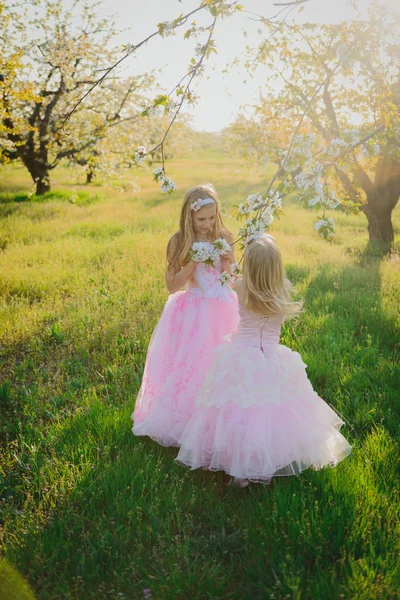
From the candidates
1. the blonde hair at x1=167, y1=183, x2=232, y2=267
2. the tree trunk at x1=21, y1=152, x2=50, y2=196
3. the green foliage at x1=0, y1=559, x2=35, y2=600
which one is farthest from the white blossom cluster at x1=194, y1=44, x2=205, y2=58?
the tree trunk at x1=21, y1=152, x2=50, y2=196

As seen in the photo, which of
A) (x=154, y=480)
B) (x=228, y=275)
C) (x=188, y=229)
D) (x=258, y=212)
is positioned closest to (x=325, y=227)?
(x=258, y=212)

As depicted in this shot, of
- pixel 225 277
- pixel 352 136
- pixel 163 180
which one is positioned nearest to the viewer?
pixel 225 277

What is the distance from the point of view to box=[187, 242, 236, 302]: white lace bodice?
4184 millimetres

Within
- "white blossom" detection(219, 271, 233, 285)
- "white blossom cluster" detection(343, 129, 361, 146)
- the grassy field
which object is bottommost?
the grassy field

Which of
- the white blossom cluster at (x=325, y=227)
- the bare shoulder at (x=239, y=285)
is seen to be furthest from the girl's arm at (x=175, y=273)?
the white blossom cluster at (x=325, y=227)

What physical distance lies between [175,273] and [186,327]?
0.54 meters

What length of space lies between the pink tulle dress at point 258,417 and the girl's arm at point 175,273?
2.41 ft

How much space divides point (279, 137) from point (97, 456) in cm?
1216

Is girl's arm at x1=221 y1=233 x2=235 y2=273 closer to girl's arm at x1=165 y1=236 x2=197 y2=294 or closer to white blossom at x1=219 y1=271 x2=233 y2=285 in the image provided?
girl's arm at x1=165 y1=236 x2=197 y2=294

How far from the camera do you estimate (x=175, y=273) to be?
4320mm

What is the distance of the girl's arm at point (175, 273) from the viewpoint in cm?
407

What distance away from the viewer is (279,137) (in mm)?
13734

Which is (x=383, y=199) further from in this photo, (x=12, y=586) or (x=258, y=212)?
(x=12, y=586)

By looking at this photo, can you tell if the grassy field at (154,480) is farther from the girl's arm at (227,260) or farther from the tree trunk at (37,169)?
the tree trunk at (37,169)
